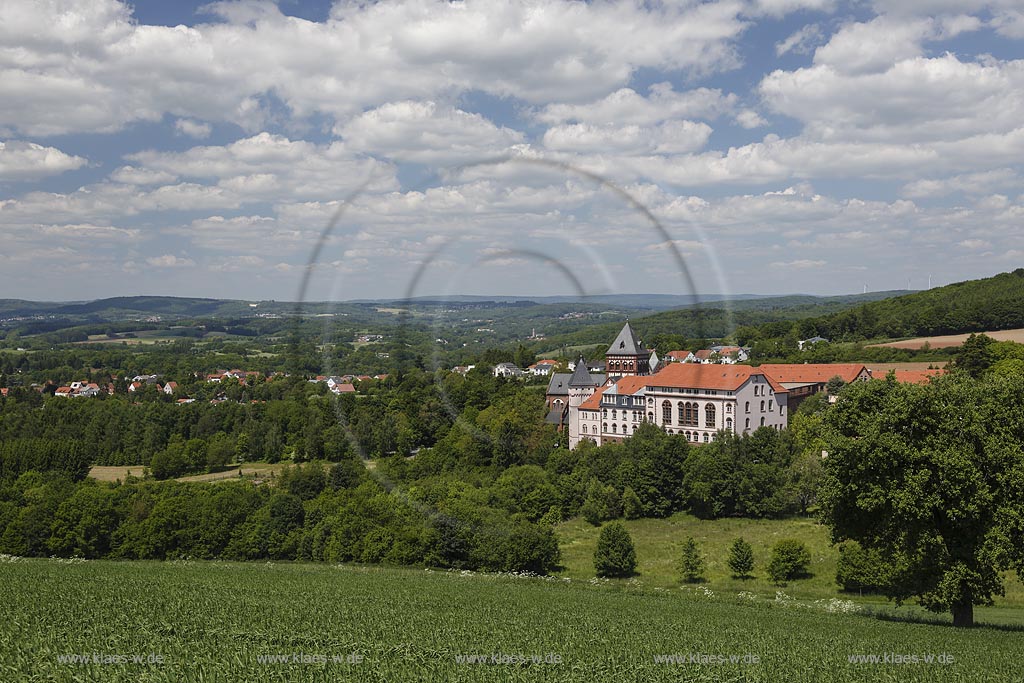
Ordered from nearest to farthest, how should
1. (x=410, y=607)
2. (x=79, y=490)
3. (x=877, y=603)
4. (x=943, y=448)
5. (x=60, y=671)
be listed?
(x=60, y=671)
(x=410, y=607)
(x=943, y=448)
(x=877, y=603)
(x=79, y=490)

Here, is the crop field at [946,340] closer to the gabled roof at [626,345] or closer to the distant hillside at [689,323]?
the distant hillside at [689,323]

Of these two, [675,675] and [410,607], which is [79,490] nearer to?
[410,607]

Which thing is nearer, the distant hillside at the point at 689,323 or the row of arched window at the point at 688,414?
the distant hillside at the point at 689,323

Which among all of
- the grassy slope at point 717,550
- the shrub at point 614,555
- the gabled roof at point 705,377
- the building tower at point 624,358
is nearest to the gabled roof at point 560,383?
the building tower at point 624,358

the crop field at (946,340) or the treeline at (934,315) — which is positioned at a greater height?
the treeline at (934,315)

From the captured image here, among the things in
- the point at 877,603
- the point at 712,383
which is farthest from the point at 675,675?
the point at 712,383

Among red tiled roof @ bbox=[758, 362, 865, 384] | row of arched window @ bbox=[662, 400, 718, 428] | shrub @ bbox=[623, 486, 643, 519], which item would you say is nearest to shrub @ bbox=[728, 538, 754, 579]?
shrub @ bbox=[623, 486, 643, 519]

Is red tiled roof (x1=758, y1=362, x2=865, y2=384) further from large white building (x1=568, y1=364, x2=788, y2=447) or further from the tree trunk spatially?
the tree trunk
